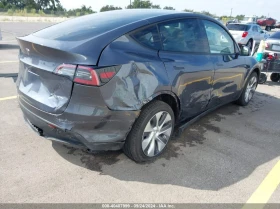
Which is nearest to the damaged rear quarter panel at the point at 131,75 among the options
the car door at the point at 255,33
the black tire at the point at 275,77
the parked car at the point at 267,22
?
the black tire at the point at 275,77

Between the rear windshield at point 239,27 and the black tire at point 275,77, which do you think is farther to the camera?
the rear windshield at point 239,27

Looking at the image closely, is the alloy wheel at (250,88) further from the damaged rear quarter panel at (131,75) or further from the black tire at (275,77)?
the damaged rear quarter panel at (131,75)

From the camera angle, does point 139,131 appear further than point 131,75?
Yes

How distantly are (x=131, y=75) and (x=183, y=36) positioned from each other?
1.11m

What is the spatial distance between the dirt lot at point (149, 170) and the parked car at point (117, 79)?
0.97 ft

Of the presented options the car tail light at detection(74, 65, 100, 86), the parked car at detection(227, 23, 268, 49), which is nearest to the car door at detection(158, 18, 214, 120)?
the car tail light at detection(74, 65, 100, 86)

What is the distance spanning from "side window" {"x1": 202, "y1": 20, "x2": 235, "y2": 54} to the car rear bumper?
1787mm

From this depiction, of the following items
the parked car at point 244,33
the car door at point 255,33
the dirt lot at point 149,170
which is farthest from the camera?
the car door at point 255,33

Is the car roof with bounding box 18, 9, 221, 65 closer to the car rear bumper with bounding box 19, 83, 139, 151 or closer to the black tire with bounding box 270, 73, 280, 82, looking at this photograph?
the car rear bumper with bounding box 19, 83, 139, 151

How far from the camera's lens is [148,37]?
8.92 ft

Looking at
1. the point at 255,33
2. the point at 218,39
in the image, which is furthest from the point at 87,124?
the point at 255,33

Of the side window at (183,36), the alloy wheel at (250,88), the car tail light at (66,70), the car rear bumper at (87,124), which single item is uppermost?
the side window at (183,36)

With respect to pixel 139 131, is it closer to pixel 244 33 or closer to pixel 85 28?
pixel 85 28

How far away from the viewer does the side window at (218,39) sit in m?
3.57
